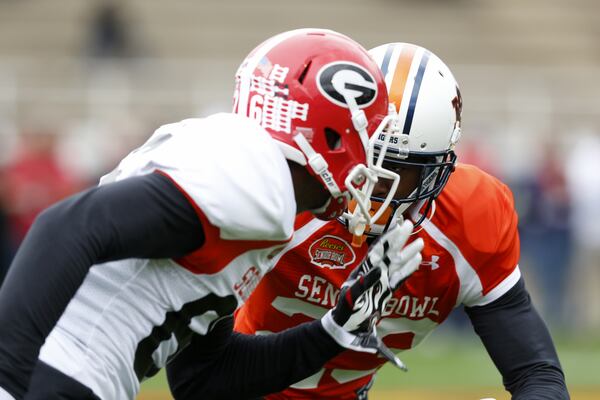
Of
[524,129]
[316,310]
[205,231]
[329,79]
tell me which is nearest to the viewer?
[205,231]

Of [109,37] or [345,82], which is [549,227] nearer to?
[109,37]

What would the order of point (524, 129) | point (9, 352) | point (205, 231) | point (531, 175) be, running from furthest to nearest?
point (524, 129) < point (531, 175) < point (205, 231) < point (9, 352)

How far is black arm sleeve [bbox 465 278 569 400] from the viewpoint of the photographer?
11.9ft

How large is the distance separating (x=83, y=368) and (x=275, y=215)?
60cm

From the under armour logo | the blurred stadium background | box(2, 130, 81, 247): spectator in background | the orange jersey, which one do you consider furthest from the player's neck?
box(2, 130, 81, 247): spectator in background

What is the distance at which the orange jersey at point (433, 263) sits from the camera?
3750 mm

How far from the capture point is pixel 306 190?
120 inches

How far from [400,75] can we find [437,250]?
60 cm

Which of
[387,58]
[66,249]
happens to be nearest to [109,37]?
[387,58]

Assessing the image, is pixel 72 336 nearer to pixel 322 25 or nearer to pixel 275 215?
pixel 275 215

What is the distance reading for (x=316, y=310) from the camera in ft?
12.9

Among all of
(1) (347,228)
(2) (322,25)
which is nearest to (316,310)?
(1) (347,228)

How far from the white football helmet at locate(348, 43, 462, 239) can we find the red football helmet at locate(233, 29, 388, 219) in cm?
46

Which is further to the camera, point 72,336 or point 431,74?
point 431,74
